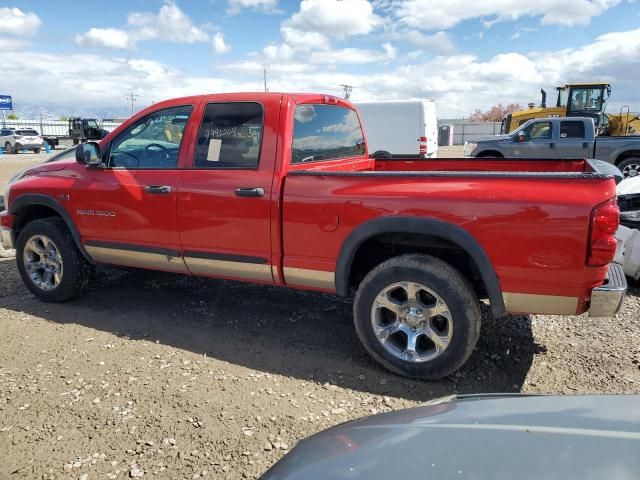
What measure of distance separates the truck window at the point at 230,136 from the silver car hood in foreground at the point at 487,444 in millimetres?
2447

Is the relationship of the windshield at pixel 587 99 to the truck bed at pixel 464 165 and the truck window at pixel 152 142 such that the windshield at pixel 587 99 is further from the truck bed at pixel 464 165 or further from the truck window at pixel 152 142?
the truck window at pixel 152 142

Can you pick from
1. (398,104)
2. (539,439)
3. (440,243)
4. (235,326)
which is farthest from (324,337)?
(398,104)

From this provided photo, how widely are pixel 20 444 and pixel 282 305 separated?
7.95 feet

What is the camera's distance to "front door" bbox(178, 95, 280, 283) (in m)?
3.69

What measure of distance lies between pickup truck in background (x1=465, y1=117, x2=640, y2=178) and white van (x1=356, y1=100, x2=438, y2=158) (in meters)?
2.11

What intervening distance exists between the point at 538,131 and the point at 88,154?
41.1 ft

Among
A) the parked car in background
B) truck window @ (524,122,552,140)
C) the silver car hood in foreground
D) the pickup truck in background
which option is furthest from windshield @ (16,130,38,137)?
the silver car hood in foreground

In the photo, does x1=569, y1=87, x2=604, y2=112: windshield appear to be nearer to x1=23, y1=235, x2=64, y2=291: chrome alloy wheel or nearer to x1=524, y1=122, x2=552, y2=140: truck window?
x1=524, y1=122, x2=552, y2=140: truck window

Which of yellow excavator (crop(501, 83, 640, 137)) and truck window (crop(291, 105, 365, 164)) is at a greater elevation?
yellow excavator (crop(501, 83, 640, 137))

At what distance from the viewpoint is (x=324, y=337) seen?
13.3ft

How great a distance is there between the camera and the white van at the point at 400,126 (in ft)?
45.5

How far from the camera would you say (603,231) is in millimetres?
2771

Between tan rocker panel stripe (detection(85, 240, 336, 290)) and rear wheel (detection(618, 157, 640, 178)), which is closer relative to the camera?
tan rocker panel stripe (detection(85, 240, 336, 290))

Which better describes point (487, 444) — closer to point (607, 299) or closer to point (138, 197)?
point (607, 299)
